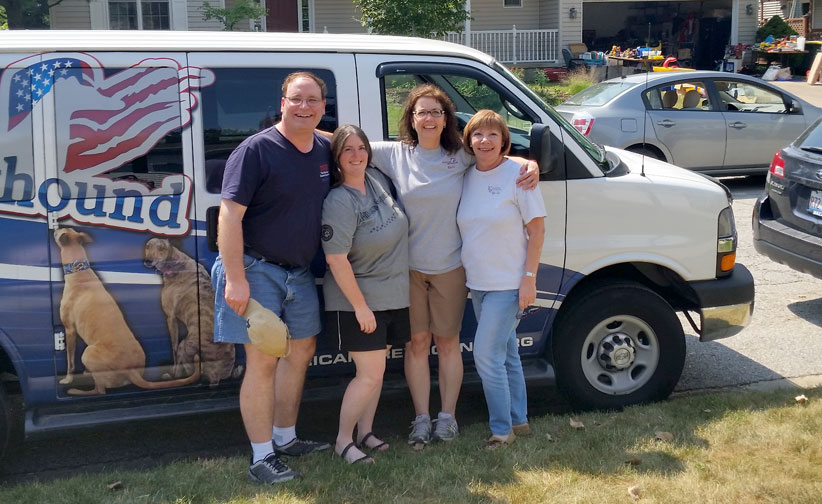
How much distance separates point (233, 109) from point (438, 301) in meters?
1.40

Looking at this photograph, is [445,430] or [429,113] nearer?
[429,113]

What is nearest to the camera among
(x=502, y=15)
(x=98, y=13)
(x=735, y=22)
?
(x=98, y=13)

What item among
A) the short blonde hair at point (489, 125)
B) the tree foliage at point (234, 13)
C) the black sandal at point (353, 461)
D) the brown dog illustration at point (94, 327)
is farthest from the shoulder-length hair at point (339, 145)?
the tree foliage at point (234, 13)

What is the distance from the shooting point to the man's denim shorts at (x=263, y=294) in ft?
13.1

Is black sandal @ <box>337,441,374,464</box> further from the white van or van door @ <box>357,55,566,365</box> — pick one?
van door @ <box>357,55,566,365</box>

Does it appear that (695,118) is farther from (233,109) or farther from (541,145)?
(233,109)

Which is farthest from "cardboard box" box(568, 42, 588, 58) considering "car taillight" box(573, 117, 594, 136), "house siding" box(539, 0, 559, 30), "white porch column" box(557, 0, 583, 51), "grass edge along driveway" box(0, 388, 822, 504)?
"grass edge along driveway" box(0, 388, 822, 504)

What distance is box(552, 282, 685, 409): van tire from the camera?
492 cm

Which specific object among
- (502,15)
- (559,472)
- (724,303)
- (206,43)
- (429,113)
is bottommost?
(559,472)

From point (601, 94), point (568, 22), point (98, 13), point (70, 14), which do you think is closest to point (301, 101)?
point (601, 94)

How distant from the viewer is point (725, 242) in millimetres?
5062

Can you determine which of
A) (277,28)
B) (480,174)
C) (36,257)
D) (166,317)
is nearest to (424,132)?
(480,174)

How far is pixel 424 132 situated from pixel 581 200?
3.43ft

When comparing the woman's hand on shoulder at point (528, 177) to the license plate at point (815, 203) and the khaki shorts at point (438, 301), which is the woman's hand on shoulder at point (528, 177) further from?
the license plate at point (815, 203)
